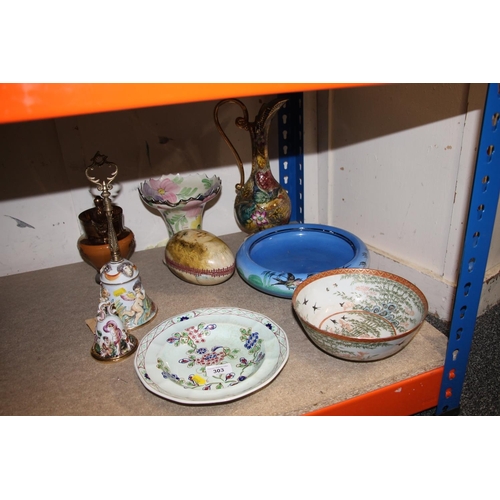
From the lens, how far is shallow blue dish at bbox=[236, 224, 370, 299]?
0.76 metres

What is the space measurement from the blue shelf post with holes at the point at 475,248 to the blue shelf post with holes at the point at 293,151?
0.51 m

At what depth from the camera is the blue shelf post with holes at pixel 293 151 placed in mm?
989

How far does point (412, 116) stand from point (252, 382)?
532 mm

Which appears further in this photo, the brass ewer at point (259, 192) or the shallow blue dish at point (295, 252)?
the brass ewer at point (259, 192)

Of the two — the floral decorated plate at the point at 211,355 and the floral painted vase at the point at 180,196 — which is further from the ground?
the floral painted vase at the point at 180,196

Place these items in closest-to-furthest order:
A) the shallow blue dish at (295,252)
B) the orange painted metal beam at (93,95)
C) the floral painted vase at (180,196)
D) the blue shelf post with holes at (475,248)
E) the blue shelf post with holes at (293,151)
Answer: the orange painted metal beam at (93,95) < the blue shelf post with holes at (475,248) < the shallow blue dish at (295,252) < the floral painted vase at (180,196) < the blue shelf post with holes at (293,151)

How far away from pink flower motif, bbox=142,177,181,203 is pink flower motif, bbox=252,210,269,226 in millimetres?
152

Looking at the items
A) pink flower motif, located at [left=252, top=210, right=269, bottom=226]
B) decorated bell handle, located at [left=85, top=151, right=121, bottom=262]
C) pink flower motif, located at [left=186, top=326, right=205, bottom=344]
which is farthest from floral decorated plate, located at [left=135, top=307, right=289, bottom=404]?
pink flower motif, located at [left=252, top=210, right=269, bottom=226]

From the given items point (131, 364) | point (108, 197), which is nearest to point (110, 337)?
point (131, 364)

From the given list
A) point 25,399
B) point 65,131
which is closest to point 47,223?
point 65,131

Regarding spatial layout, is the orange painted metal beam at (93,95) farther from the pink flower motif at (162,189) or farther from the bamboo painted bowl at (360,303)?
the pink flower motif at (162,189)

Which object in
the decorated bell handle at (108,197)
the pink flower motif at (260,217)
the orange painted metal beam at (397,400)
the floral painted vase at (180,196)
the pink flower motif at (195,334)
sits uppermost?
the decorated bell handle at (108,197)

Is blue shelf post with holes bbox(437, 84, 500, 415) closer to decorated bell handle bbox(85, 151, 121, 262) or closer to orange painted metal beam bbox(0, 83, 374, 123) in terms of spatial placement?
orange painted metal beam bbox(0, 83, 374, 123)

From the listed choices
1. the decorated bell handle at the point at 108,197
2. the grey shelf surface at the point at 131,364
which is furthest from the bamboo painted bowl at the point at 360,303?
the decorated bell handle at the point at 108,197
